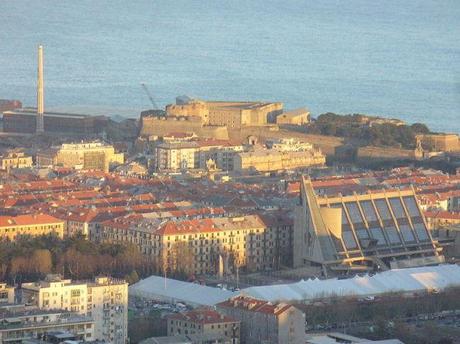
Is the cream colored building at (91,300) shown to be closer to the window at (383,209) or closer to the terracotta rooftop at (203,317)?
the terracotta rooftop at (203,317)

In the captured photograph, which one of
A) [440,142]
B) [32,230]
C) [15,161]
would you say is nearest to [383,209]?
[32,230]

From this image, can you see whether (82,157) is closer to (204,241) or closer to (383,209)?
(383,209)

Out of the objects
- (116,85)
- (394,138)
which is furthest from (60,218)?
(116,85)

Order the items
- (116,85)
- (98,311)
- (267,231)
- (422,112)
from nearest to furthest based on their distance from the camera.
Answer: (98,311), (267,231), (422,112), (116,85)

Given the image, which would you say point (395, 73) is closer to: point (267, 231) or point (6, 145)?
point (6, 145)

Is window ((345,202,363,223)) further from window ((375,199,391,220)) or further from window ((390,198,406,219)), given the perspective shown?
window ((390,198,406,219))

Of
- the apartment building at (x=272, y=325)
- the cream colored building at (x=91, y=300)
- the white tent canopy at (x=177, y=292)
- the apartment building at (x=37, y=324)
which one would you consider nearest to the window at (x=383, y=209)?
the white tent canopy at (x=177, y=292)
